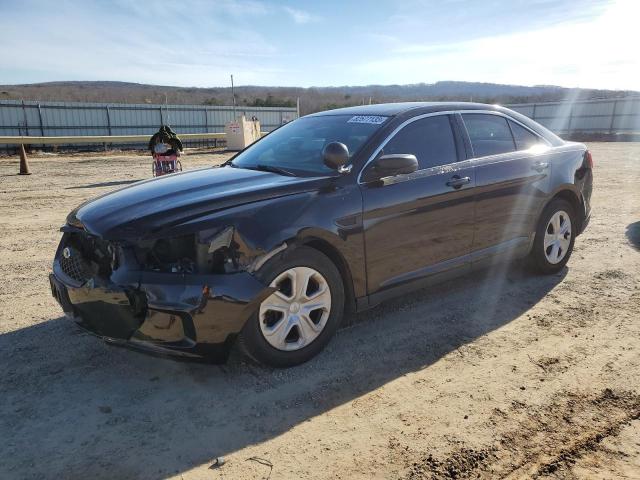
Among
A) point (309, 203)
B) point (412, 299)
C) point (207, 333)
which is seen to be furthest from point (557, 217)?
point (207, 333)

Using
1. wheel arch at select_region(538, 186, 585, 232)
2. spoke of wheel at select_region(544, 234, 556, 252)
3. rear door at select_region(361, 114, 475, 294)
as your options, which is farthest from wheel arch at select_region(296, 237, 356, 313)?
wheel arch at select_region(538, 186, 585, 232)

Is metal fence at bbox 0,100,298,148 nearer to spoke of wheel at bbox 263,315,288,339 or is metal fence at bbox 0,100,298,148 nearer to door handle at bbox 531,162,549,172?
door handle at bbox 531,162,549,172

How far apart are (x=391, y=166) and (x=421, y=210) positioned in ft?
1.67

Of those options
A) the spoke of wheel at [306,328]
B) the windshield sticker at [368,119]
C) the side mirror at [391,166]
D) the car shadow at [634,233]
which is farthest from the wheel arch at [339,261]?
the car shadow at [634,233]

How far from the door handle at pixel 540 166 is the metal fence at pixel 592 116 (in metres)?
35.4

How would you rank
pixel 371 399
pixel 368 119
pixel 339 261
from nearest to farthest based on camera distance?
pixel 371 399 → pixel 339 261 → pixel 368 119

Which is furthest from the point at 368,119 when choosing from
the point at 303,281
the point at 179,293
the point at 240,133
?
the point at 240,133

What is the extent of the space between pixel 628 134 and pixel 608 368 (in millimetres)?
36122

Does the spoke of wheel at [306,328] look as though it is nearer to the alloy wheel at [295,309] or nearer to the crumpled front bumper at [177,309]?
the alloy wheel at [295,309]

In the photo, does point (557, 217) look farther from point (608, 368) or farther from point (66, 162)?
point (66, 162)

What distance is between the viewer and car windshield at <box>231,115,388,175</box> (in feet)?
13.3

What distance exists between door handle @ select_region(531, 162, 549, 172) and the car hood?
7.99 feet

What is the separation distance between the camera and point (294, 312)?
3.40 meters

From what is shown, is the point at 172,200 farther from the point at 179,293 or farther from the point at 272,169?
the point at 272,169
